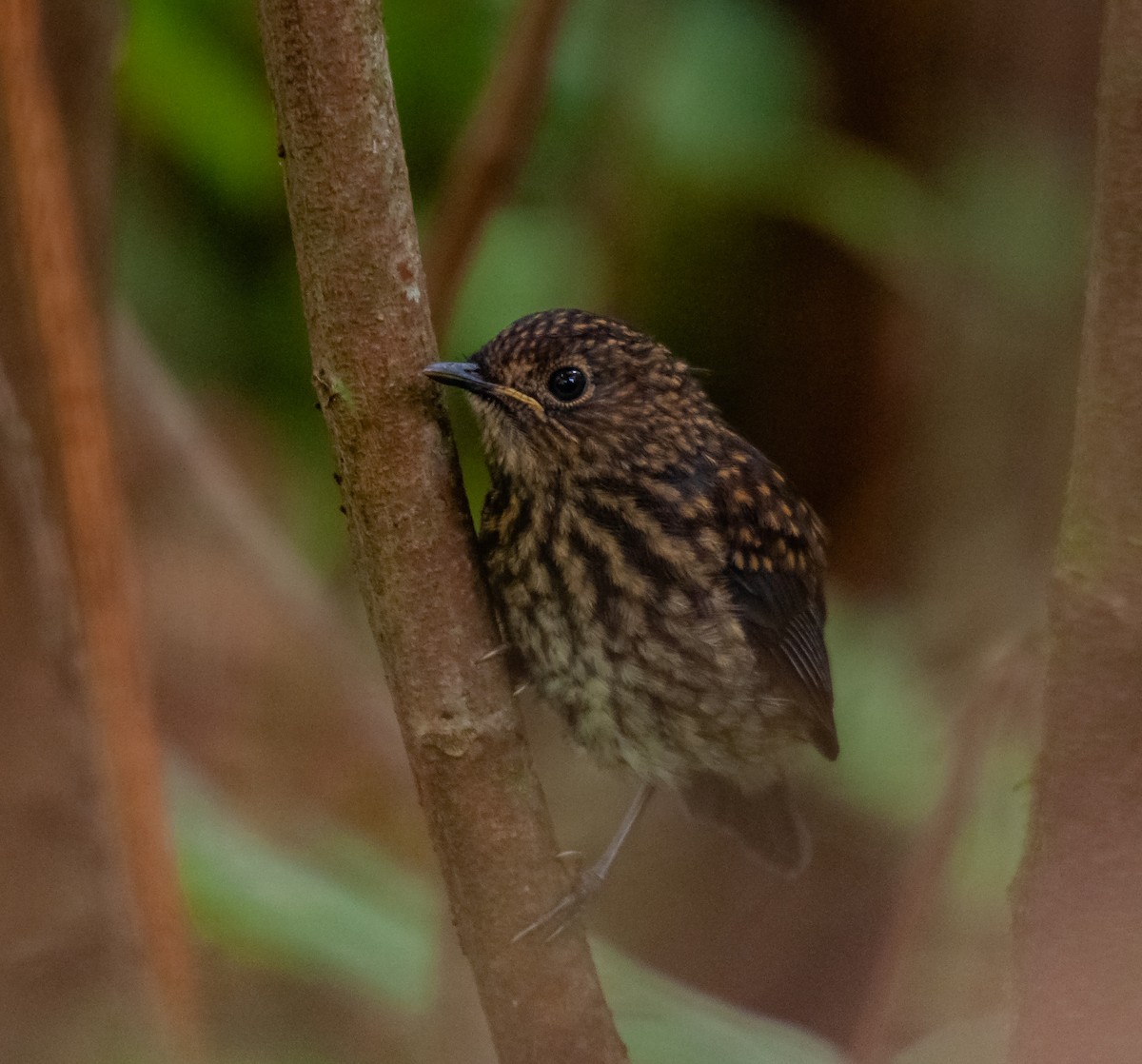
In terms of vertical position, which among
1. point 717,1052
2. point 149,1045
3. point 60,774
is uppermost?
point 60,774

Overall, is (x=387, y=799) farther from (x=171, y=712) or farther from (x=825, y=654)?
(x=825, y=654)

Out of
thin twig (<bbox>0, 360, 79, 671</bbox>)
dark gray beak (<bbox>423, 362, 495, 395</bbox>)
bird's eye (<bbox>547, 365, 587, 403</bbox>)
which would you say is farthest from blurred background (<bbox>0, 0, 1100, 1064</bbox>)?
dark gray beak (<bbox>423, 362, 495, 395</bbox>)

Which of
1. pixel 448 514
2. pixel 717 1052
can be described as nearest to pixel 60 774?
pixel 448 514

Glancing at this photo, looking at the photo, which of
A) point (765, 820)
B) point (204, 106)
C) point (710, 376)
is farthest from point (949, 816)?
point (204, 106)

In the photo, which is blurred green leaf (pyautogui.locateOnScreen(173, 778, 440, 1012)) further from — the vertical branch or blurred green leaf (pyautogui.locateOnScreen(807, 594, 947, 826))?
the vertical branch

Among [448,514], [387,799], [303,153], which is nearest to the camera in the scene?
[303,153]

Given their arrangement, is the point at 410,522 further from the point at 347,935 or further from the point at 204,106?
the point at 204,106

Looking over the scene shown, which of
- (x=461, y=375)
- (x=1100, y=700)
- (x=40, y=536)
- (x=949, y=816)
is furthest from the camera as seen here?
(x=949, y=816)

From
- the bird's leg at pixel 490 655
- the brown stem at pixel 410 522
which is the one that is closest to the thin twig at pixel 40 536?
the brown stem at pixel 410 522
